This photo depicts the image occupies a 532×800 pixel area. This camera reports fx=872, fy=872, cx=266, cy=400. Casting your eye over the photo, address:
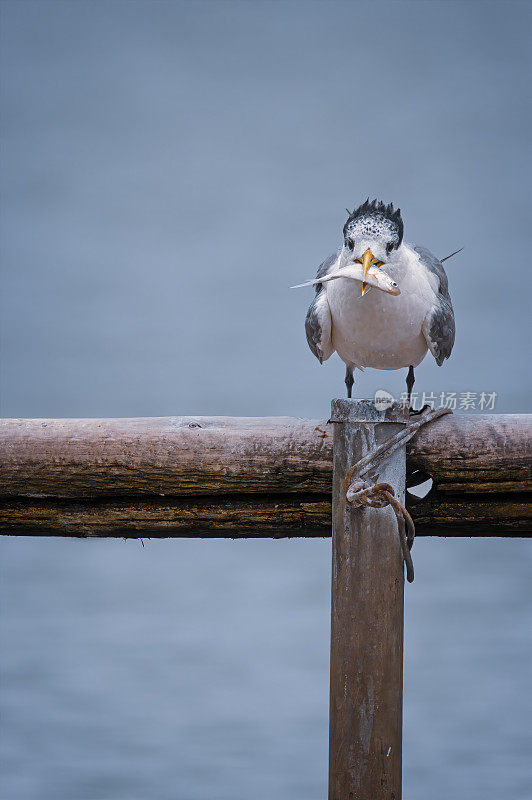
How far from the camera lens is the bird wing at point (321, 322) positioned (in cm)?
215

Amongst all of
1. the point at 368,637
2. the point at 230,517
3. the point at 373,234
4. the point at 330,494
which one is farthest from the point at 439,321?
the point at 368,637

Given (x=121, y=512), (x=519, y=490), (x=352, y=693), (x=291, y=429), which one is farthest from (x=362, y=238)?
(x=352, y=693)

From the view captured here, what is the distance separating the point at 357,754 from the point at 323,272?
3.94ft

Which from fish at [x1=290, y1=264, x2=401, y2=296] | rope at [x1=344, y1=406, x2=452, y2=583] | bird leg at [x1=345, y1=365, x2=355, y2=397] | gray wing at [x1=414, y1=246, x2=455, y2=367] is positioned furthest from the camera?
bird leg at [x1=345, y1=365, x2=355, y2=397]

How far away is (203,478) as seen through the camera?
1.71 m

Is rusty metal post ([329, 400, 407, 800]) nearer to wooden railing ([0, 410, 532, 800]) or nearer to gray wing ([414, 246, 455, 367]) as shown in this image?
wooden railing ([0, 410, 532, 800])

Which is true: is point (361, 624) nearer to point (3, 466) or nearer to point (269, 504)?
point (269, 504)

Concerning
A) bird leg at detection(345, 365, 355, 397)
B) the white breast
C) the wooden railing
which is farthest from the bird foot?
bird leg at detection(345, 365, 355, 397)

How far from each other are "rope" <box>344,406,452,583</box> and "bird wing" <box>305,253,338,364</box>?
2.15ft

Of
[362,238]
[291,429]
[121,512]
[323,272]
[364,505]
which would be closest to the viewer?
[364,505]

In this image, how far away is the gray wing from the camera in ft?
6.95

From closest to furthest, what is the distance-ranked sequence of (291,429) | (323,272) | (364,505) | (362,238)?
(364,505) → (291,429) → (362,238) → (323,272)

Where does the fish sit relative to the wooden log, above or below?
above

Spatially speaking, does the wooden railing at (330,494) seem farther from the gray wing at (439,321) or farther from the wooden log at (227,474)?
the gray wing at (439,321)
